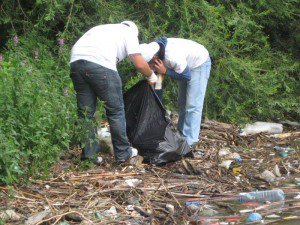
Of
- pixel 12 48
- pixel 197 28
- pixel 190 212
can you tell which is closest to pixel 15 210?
pixel 190 212

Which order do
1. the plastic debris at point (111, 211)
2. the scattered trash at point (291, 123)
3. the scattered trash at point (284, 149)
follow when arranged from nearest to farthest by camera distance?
1. the plastic debris at point (111, 211)
2. the scattered trash at point (284, 149)
3. the scattered trash at point (291, 123)

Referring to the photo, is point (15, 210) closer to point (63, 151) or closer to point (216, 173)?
point (63, 151)

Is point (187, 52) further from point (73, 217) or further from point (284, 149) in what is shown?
point (73, 217)

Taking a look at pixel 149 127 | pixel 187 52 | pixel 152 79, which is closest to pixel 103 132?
pixel 149 127

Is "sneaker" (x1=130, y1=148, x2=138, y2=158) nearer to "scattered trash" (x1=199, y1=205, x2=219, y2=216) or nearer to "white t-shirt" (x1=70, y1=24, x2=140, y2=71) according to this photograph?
"white t-shirt" (x1=70, y1=24, x2=140, y2=71)

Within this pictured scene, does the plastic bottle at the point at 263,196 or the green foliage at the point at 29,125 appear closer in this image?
the green foliage at the point at 29,125

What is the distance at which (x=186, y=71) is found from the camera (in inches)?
324

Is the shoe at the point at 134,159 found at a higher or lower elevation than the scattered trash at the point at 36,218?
lower

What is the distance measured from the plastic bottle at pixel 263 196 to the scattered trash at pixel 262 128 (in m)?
3.41

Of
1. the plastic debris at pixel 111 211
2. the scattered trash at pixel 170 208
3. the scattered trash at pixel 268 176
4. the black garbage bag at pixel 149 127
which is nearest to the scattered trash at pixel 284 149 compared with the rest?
the scattered trash at pixel 268 176

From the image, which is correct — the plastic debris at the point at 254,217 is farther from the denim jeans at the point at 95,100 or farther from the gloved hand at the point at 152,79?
the gloved hand at the point at 152,79

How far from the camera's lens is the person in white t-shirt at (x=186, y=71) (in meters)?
8.05

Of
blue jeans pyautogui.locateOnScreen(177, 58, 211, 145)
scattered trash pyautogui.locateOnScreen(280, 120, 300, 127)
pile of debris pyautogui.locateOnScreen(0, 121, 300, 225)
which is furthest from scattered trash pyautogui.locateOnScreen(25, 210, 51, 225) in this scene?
scattered trash pyautogui.locateOnScreen(280, 120, 300, 127)

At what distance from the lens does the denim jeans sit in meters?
7.09
